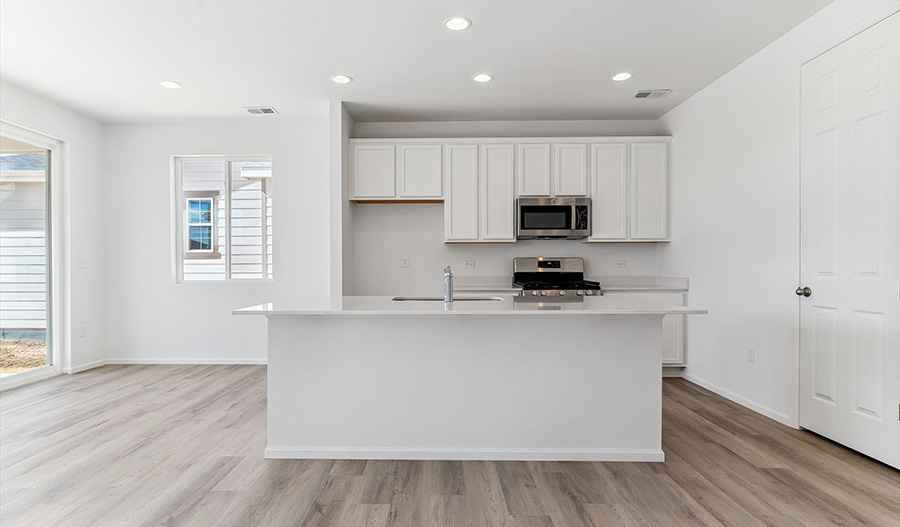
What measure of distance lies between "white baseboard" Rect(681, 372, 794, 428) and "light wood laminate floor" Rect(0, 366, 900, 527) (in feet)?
0.22

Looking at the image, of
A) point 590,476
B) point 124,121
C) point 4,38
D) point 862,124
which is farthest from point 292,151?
point 862,124

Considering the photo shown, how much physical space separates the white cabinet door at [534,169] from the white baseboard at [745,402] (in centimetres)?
217

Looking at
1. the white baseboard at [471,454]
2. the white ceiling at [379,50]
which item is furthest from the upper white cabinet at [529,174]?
the white baseboard at [471,454]

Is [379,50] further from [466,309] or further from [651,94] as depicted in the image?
[651,94]

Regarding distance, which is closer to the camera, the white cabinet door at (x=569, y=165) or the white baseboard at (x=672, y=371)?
the white baseboard at (x=672, y=371)

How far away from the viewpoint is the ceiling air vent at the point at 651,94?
158 inches

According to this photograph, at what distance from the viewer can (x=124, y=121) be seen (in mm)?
4855

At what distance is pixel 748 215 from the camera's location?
3.38 metres

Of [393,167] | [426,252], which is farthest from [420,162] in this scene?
[426,252]

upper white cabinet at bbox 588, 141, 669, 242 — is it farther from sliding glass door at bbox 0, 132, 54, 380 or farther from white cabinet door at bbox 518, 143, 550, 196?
sliding glass door at bbox 0, 132, 54, 380

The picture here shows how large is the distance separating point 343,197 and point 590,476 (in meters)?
3.14

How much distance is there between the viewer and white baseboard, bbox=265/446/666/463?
2.45 meters

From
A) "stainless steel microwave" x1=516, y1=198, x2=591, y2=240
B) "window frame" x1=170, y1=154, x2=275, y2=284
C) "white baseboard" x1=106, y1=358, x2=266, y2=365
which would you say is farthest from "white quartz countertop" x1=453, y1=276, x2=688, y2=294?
"white baseboard" x1=106, y1=358, x2=266, y2=365

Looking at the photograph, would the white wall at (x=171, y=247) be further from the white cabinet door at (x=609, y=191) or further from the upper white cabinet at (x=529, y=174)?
the white cabinet door at (x=609, y=191)
